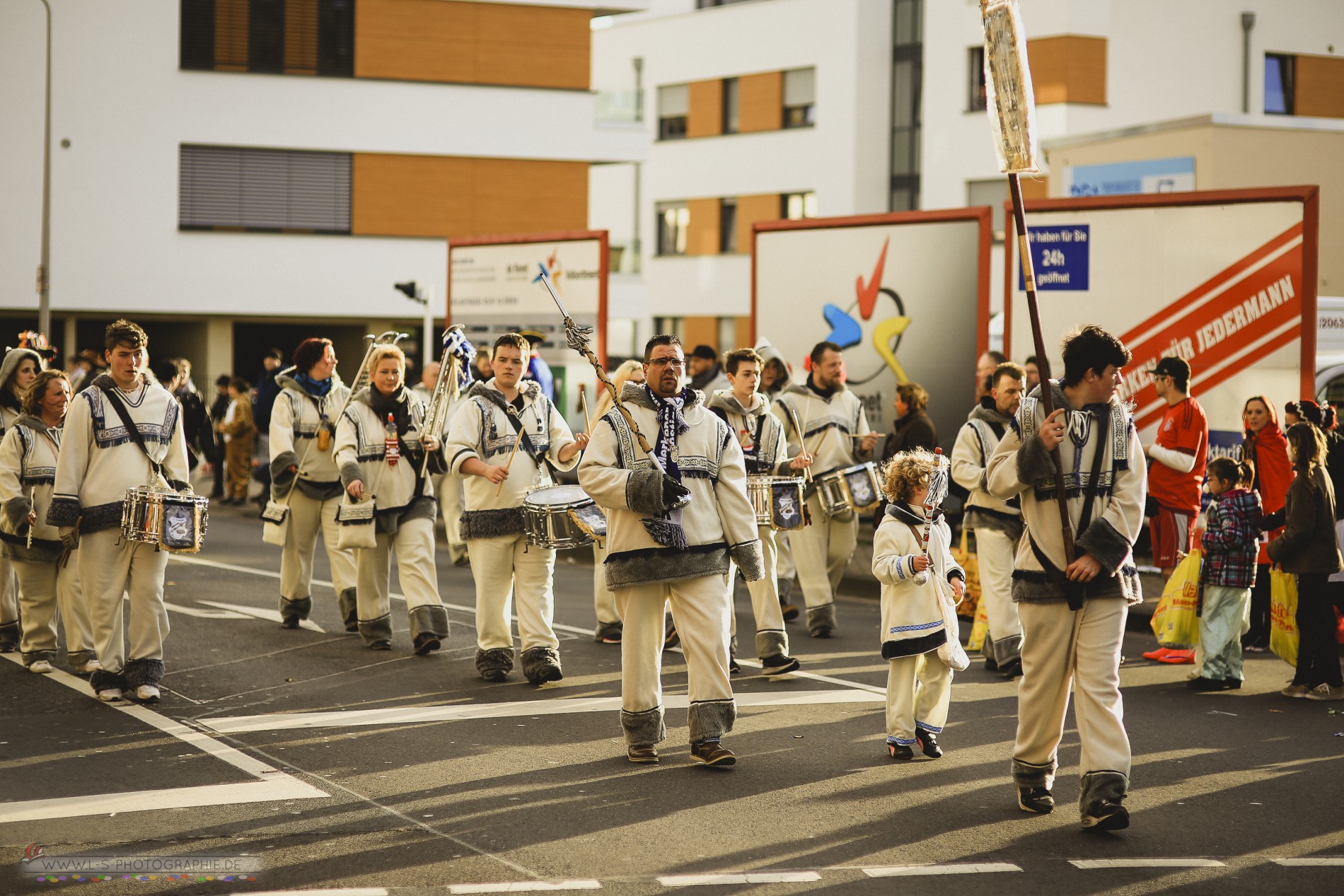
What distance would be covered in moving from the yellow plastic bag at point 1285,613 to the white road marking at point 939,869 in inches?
190

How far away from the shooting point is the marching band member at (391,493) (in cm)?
1100

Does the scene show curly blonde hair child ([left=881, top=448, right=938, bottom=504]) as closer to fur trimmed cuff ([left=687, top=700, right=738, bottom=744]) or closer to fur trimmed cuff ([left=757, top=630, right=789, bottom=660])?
fur trimmed cuff ([left=687, top=700, right=738, bottom=744])

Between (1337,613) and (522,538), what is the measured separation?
585 centimetres

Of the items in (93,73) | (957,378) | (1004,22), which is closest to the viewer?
(1004,22)

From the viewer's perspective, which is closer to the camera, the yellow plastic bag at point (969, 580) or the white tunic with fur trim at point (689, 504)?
the white tunic with fur trim at point (689, 504)

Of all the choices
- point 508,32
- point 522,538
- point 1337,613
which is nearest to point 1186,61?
point 508,32

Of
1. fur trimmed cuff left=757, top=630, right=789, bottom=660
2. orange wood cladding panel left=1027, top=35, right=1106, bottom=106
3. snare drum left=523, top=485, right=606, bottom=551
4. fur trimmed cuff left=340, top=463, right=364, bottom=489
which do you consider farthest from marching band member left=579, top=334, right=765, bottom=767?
orange wood cladding panel left=1027, top=35, right=1106, bottom=106

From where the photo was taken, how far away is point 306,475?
12.1 metres

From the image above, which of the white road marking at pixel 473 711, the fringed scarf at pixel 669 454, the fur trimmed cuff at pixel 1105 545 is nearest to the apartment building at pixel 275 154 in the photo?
the white road marking at pixel 473 711

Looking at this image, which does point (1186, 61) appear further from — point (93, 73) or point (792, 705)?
point (792, 705)

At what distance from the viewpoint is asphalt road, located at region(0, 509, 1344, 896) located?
612 cm

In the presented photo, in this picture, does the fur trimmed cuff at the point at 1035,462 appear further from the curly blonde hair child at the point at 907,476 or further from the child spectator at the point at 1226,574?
the child spectator at the point at 1226,574

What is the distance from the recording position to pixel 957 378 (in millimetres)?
16391

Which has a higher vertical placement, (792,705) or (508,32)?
(508,32)
